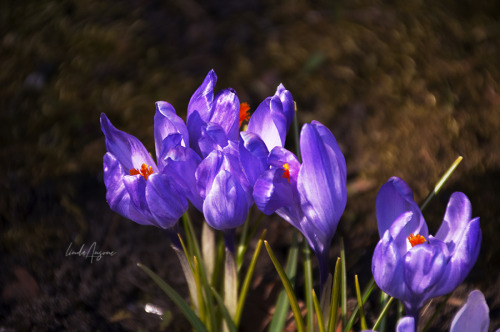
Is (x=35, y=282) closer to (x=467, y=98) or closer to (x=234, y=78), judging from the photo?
(x=234, y=78)

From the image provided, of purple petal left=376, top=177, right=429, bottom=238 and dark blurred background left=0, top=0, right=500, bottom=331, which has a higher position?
purple petal left=376, top=177, right=429, bottom=238

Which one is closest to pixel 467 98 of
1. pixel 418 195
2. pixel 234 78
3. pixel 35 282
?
pixel 418 195

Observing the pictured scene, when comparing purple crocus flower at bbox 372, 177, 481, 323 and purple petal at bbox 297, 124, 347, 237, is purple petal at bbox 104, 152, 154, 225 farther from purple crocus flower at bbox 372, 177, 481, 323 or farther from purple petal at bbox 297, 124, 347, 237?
purple crocus flower at bbox 372, 177, 481, 323

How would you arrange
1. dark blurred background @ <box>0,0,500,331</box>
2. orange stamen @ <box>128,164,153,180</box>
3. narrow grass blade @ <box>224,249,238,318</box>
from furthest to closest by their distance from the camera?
dark blurred background @ <box>0,0,500,331</box>
narrow grass blade @ <box>224,249,238,318</box>
orange stamen @ <box>128,164,153,180</box>

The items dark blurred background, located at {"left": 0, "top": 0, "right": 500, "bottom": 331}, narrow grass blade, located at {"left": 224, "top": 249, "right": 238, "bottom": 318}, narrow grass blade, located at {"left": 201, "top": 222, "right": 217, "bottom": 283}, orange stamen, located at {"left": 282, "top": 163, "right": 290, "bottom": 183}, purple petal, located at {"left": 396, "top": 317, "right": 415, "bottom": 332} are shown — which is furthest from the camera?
dark blurred background, located at {"left": 0, "top": 0, "right": 500, "bottom": 331}

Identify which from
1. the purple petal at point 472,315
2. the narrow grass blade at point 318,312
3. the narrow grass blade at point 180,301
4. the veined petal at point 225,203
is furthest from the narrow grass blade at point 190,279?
the purple petal at point 472,315

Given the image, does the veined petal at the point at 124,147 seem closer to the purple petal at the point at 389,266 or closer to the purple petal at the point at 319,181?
the purple petal at the point at 319,181

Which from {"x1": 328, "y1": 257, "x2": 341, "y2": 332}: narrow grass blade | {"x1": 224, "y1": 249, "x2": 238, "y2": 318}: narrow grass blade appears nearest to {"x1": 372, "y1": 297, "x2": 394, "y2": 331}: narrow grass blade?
{"x1": 328, "y1": 257, "x2": 341, "y2": 332}: narrow grass blade
